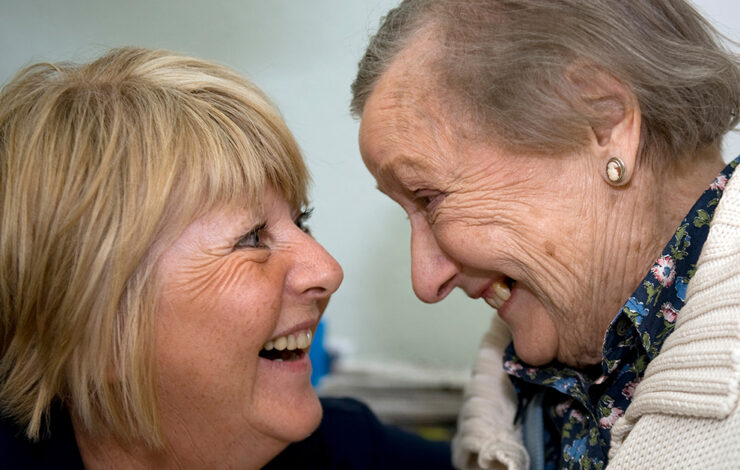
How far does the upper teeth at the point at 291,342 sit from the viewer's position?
1.40 m

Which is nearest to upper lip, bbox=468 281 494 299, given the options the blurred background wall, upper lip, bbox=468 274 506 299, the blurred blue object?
upper lip, bbox=468 274 506 299

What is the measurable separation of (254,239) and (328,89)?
1.02 meters

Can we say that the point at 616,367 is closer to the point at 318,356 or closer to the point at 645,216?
the point at 645,216

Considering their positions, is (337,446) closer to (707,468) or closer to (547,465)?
(547,465)

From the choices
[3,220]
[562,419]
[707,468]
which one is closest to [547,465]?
[562,419]

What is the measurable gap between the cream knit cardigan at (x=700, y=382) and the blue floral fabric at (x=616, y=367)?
3.4 inches

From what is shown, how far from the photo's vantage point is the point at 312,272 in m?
1.40

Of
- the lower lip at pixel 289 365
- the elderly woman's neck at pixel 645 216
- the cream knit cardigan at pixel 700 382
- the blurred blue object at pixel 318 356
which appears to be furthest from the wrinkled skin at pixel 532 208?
the blurred blue object at pixel 318 356

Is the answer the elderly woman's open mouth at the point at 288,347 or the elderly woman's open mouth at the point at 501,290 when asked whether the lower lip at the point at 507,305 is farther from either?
the elderly woman's open mouth at the point at 288,347

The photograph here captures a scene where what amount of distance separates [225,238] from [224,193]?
0.28ft

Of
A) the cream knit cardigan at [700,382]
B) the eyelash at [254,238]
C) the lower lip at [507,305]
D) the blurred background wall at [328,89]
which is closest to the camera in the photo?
the cream knit cardigan at [700,382]

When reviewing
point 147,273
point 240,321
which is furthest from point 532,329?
point 147,273

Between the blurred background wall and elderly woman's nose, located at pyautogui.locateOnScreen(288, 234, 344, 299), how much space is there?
749 mm

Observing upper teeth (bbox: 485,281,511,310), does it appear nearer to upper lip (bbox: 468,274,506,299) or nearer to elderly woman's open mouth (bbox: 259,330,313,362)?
upper lip (bbox: 468,274,506,299)
